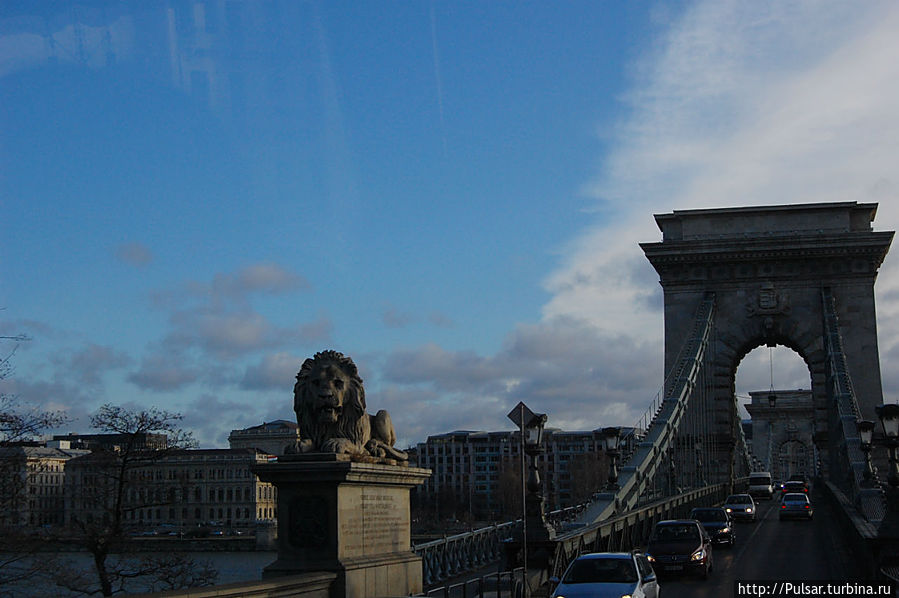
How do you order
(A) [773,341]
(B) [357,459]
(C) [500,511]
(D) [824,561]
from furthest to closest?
1. (C) [500,511]
2. (A) [773,341]
3. (D) [824,561]
4. (B) [357,459]

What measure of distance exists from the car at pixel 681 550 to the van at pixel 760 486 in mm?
51622

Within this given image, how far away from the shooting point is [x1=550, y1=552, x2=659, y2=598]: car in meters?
19.9

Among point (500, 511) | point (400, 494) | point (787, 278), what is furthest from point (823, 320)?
point (500, 511)

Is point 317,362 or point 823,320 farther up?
point 823,320

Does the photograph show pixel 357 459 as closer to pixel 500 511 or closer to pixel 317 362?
pixel 317 362

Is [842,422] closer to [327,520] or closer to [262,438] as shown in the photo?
[327,520]

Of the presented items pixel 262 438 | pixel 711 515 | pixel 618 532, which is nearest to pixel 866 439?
pixel 711 515

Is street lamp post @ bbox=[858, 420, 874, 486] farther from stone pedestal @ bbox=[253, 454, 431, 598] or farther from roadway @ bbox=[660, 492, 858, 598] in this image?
stone pedestal @ bbox=[253, 454, 431, 598]

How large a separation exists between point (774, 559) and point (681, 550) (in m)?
5.60

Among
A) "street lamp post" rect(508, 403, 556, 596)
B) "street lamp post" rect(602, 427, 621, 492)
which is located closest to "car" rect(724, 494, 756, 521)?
"street lamp post" rect(602, 427, 621, 492)

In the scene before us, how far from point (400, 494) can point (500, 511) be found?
16760cm

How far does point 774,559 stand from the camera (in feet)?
110

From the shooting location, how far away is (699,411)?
71062 mm

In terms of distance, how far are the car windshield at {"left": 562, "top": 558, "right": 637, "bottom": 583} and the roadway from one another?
5.65 m
